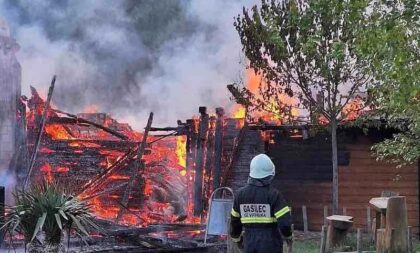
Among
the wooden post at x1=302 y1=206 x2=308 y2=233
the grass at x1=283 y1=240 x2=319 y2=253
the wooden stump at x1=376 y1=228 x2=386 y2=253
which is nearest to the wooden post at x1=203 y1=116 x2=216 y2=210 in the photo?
the wooden post at x1=302 y1=206 x2=308 y2=233

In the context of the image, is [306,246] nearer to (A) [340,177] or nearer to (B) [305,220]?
(B) [305,220]

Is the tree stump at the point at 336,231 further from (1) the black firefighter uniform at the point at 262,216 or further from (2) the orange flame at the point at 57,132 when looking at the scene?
(2) the orange flame at the point at 57,132

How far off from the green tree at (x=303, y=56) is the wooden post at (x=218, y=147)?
1818 mm

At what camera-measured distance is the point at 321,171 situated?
643 inches

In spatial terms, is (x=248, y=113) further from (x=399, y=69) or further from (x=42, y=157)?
(x=399, y=69)

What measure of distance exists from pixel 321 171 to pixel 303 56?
4.10 m

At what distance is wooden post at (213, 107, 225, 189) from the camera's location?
1552 cm

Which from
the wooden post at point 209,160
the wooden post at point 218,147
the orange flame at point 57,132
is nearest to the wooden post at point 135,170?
the wooden post at point 209,160

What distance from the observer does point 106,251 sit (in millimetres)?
10852

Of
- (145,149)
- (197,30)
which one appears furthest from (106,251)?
(197,30)

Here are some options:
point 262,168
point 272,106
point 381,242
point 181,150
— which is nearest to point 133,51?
point 181,150

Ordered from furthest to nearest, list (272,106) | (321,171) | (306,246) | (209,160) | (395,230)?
(321,171) < (209,160) < (272,106) < (306,246) < (395,230)

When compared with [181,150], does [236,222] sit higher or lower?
lower

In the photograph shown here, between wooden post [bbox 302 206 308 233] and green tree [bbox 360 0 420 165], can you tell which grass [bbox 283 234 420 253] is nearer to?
wooden post [bbox 302 206 308 233]
